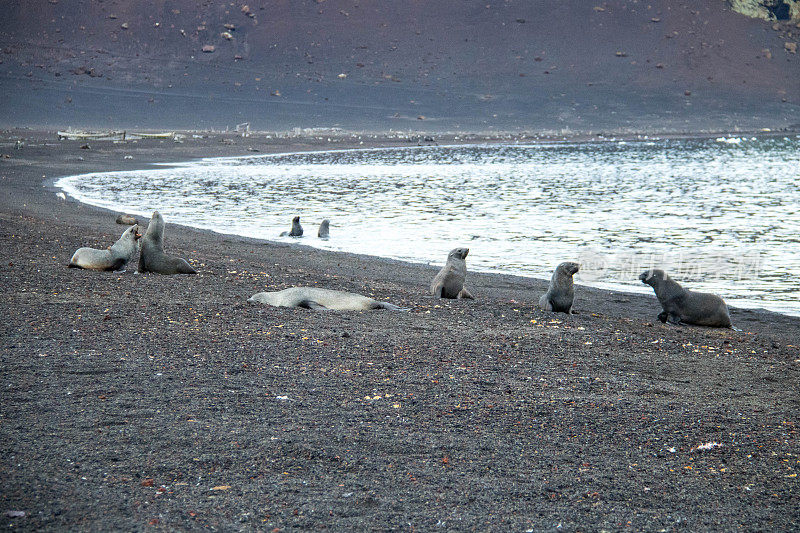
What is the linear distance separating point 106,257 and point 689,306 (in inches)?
252

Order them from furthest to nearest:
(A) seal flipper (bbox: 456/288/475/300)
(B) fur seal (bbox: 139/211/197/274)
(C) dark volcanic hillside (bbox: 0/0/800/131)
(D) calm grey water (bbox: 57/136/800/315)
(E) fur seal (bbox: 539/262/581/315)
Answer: (C) dark volcanic hillside (bbox: 0/0/800/131) < (D) calm grey water (bbox: 57/136/800/315) < (B) fur seal (bbox: 139/211/197/274) < (A) seal flipper (bbox: 456/288/475/300) < (E) fur seal (bbox: 539/262/581/315)

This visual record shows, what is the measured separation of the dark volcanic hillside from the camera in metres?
72.9

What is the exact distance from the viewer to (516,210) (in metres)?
23.2

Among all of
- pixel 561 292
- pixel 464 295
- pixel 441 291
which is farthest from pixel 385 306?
pixel 561 292

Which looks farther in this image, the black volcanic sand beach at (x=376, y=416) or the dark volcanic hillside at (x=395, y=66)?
the dark volcanic hillside at (x=395, y=66)

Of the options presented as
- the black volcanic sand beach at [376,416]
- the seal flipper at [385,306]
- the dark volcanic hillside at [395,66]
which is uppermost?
the dark volcanic hillside at [395,66]

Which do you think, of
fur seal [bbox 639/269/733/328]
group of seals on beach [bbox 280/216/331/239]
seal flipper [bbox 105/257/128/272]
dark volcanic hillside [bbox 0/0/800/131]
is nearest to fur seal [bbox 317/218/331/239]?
group of seals on beach [bbox 280/216/331/239]

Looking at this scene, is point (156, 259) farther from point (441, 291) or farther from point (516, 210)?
point (516, 210)

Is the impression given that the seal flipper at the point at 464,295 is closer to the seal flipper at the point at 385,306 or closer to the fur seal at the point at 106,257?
the seal flipper at the point at 385,306

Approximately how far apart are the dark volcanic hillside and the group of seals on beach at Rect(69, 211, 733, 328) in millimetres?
56786

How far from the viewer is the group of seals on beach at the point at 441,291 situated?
8.14 metres

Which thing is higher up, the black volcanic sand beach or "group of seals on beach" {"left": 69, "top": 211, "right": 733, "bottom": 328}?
"group of seals on beach" {"left": 69, "top": 211, "right": 733, "bottom": 328}

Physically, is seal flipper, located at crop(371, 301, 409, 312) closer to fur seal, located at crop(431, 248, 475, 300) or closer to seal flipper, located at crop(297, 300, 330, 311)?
seal flipper, located at crop(297, 300, 330, 311)

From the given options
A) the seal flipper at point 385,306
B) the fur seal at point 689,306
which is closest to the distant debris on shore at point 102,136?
the seal flipper at point 385,306
